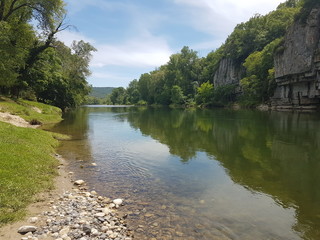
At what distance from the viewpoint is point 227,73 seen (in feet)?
361

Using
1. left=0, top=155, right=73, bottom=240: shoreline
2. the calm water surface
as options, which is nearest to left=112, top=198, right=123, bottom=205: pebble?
the calm water surface

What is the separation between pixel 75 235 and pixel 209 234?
360 centimetres

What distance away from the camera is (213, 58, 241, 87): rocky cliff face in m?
106

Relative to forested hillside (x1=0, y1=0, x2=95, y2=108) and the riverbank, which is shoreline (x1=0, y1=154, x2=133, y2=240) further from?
forested hillside (x1=0, y1=0, x2=95, y2=108)

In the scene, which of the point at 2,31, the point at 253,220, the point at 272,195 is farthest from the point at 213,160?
the point at 2,31

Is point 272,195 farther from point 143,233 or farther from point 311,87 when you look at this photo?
point 311,87

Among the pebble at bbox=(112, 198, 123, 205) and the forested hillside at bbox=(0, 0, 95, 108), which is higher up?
the forested hillside at bbox=(0, 0, 95, 108)

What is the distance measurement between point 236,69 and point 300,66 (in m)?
50.5

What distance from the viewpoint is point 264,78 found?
83.0 meters

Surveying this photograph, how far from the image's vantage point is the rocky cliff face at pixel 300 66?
53.2 metres

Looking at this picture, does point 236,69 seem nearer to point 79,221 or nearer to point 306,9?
point 306,9

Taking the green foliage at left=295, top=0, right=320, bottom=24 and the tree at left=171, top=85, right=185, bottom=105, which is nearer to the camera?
the green foliage at left=295, top=0, right=320, bottom=24

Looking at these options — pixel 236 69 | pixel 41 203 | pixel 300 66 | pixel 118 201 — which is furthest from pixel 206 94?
pixel 41 203

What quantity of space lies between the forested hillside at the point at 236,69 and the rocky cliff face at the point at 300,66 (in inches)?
119
